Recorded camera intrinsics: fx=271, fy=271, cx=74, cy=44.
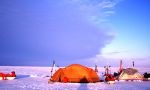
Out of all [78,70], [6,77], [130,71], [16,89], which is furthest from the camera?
[130,71]

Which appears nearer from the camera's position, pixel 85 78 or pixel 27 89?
pixel 27 89

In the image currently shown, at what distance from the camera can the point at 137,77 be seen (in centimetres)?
5222

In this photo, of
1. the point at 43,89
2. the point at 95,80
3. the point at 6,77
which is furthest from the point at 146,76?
the point at 43,89

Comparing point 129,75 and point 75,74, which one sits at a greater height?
point 75,74

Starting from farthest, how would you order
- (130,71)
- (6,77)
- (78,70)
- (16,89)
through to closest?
(130,71)
(6,77)
(78,70)
(16,89)

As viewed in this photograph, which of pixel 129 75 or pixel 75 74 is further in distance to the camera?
pixel 129 75

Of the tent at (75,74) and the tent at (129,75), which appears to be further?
the tent at (129,75)

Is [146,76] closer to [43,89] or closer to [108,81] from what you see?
[108,81]

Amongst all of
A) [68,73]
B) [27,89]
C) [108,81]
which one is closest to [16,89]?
[27,89]

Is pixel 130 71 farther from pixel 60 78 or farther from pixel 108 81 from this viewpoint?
pixel 60 78

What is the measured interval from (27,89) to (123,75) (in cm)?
2961

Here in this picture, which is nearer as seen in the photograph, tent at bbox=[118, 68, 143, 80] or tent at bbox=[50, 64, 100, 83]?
tent at bbox=[50, 64, 100, 83]

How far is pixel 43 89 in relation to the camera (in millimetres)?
26484

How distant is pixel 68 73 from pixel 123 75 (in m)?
16.4
